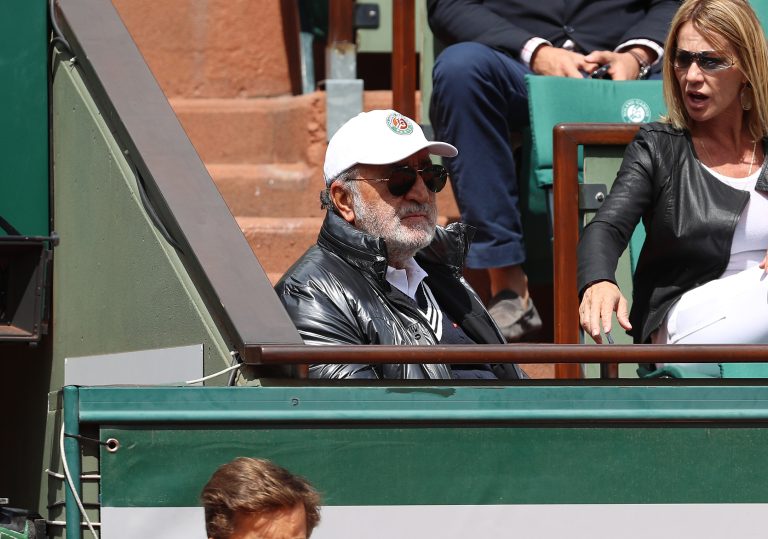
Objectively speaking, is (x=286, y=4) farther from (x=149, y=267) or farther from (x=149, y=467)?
(x=149, y=467)

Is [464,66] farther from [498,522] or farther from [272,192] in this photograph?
[498,522]

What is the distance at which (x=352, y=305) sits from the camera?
327cm

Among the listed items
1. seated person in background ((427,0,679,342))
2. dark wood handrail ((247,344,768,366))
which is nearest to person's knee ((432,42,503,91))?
seated person in background ((427,0,679,342))

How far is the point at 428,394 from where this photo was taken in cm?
273

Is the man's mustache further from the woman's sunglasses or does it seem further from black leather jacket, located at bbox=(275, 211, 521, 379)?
the woman's sunglasses

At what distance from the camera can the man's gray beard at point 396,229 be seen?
3.50 m

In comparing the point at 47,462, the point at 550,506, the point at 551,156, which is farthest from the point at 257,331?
the point at 551,156

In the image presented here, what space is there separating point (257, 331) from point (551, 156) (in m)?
2.04

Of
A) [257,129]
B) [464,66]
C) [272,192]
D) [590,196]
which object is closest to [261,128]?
[257,129]

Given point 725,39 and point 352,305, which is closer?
point 352,305

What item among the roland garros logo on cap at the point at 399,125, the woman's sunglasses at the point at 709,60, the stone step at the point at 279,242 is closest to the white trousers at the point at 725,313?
the woman's sunglasses at the point at 709,60

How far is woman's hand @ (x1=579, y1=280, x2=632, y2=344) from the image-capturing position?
10.6 ft

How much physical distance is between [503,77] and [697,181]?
127 centimetres

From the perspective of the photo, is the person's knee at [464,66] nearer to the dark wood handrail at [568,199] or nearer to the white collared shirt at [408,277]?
the dark wood handrail at [568,199]
